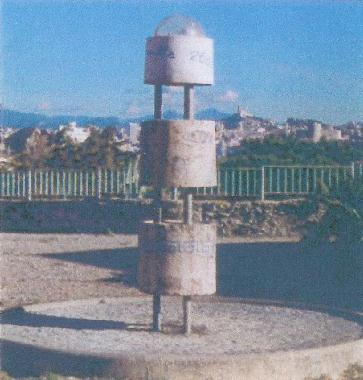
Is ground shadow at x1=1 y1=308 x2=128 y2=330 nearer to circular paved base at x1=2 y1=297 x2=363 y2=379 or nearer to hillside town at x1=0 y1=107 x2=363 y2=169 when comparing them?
circular paved base at x1=2 y1=297 x2=363 y2=379

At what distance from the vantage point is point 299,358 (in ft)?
26.8

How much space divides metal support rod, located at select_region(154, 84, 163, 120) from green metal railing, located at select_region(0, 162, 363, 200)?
11920mm

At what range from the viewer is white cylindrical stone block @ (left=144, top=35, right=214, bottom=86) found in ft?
29.8

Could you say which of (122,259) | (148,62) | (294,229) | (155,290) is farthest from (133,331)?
(294,229)

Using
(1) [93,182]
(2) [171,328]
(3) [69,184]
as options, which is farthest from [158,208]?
(3) [69,184]

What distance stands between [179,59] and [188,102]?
51cm

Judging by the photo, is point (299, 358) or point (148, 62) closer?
point (299, 358)

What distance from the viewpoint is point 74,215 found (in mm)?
24266

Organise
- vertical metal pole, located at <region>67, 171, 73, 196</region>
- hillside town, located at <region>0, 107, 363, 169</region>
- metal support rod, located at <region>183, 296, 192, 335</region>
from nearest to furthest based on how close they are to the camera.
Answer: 1. metal support rod, located at <region>183, 296, 192, 335</region>
2. vertical metal pole, located at <region>67, 171, 73, 196</region>
3. hillside town, located at <region>0, 107, 363, 169</region>

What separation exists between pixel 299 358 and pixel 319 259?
9.99 meters

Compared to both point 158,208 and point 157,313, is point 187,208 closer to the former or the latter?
point 158,208

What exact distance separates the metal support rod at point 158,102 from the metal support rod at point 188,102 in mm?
238

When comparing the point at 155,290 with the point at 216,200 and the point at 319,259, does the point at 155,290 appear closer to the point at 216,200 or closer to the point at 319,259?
the point at 319,259

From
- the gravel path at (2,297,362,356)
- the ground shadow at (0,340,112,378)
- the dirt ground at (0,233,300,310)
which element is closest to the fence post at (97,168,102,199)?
the dirt ground at (0,233,300,310)
